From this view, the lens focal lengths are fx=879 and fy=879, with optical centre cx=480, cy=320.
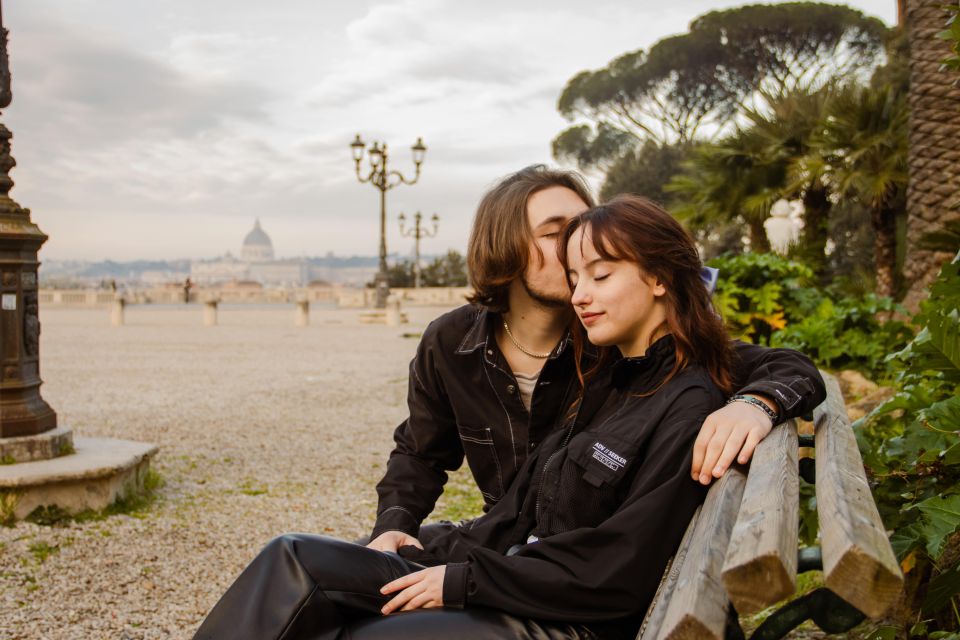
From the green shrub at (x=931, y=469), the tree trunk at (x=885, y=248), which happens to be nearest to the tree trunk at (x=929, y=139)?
the tree trunk at (x=885, y=248)

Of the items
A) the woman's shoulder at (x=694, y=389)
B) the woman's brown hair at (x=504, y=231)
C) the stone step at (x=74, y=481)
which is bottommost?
the stone step at (x=74, y=481)

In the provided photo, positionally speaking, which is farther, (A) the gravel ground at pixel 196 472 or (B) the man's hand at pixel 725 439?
(A) the gravel ground at pixel 196 472

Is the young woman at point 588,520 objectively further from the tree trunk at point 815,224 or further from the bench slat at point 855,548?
the tree trunk at point 815,224

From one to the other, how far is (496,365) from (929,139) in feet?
16.2

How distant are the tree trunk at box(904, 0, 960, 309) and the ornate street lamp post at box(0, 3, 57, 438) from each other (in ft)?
17.7

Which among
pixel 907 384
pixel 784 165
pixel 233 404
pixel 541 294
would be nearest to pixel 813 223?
pixel 784 165

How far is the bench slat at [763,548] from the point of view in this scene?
1.03 metres

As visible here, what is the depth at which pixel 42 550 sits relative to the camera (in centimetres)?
401

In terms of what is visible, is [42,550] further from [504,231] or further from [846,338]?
[846,338]

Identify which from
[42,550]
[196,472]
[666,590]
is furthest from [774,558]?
[196,472]

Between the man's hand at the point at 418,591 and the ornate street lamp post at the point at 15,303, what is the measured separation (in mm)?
3693

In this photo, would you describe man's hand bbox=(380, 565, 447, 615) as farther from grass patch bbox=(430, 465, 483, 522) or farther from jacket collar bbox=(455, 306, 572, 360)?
grass patch bbox=(430, 465, 483, 522)

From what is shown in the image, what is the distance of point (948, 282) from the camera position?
2.14 metres

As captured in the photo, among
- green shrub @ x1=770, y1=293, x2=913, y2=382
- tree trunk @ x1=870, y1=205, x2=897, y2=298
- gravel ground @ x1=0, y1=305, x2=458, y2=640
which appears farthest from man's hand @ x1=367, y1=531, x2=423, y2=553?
tree trunk @ x1=870, y1=205, x2=897, y2=298
